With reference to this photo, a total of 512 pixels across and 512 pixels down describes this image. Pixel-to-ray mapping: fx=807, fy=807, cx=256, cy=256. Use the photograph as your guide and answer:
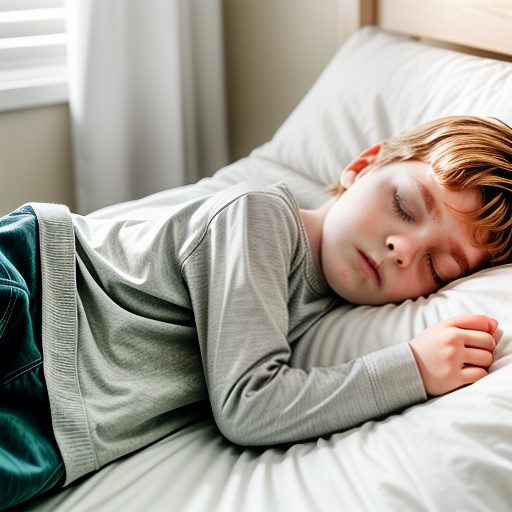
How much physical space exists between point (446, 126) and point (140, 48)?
1.02m

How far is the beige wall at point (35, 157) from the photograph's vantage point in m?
1.93

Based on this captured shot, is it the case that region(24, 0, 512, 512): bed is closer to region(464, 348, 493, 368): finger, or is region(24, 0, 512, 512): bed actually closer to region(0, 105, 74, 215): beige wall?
region(464, 348, 493, 368): finger

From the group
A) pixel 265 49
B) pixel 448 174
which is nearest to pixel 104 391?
pixel 448 174

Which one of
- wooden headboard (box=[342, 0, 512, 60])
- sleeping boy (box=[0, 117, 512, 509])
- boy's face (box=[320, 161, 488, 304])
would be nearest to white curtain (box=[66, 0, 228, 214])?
wooden headboard (box=[342, 0, 512, 60])

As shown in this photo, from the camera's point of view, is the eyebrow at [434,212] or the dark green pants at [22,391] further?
the eyebrow at [434,212]

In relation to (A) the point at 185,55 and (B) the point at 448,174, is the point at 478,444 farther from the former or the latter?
(A) the point at 185,55

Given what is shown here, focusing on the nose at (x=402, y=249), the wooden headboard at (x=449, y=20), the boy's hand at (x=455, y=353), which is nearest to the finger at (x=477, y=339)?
the boy's hand at (x=455, y=353)

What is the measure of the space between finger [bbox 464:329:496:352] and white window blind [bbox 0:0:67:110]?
1.31m

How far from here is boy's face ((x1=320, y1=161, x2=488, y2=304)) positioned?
1102mm

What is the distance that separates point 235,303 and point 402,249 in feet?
0.83

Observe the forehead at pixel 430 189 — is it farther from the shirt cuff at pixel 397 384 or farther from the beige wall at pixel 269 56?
the beige wall at pixel 269 56

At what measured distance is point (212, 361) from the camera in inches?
39.4

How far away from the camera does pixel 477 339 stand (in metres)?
0.96

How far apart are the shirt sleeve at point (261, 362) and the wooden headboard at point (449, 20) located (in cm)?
71
